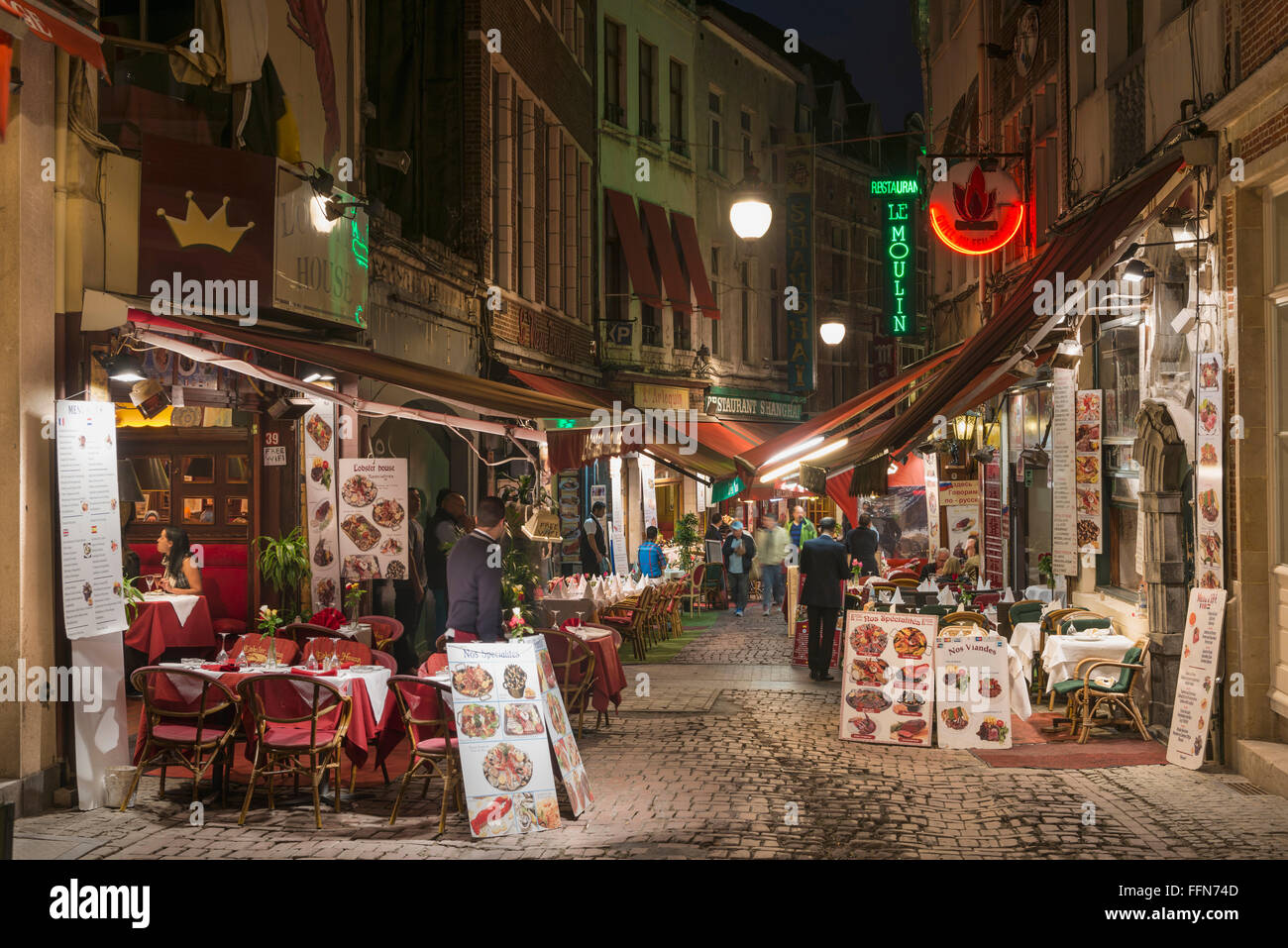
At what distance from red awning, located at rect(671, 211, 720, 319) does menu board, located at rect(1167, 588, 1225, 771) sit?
19112 mm

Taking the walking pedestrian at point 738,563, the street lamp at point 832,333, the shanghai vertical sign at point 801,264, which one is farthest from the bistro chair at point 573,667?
the shanghai vertical sign at point 801,264

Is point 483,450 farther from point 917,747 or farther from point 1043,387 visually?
point 917,747

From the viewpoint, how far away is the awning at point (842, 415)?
14.8 m

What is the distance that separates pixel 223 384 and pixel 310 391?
1195mm

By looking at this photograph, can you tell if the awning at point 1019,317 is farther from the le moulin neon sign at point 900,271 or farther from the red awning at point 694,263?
the red awning at point 694,263

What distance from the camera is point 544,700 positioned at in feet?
26.5

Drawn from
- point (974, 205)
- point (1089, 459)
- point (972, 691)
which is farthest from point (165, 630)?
point (974, 205)

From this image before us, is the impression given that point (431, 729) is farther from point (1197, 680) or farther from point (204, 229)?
point (1197, 680)

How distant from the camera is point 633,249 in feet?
85.6

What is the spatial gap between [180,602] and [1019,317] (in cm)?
786

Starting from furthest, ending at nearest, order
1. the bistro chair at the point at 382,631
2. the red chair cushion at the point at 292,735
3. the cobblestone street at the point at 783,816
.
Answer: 1. the bistro chair at the point at 382,631
2. the red chair cushion at the point at 292,735
3. the cobblestone street at the point at 783,816

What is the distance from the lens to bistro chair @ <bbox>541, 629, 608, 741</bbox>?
35.7 ft

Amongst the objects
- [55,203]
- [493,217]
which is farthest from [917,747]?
[493,217]

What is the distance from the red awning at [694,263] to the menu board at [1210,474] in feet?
61.5
